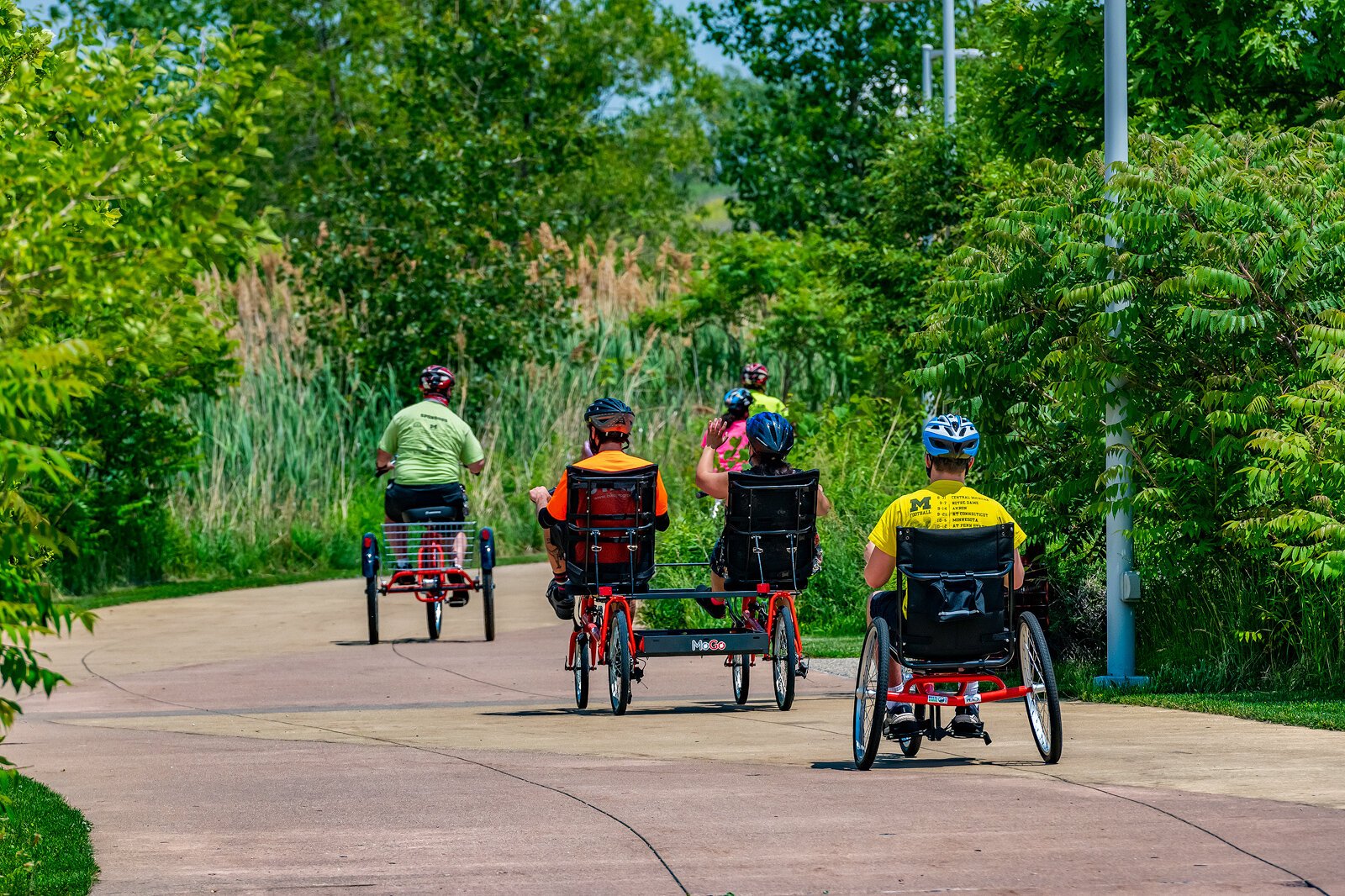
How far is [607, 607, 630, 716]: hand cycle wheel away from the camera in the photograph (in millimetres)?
10375

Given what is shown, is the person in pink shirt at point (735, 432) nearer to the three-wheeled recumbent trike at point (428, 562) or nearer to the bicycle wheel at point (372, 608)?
the three-wheeled recumbent trike at point (428, 562)

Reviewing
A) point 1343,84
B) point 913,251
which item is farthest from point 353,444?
point 1343,84

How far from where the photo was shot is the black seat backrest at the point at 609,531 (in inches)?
423

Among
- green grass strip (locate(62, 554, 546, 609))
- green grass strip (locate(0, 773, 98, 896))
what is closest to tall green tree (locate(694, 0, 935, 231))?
green grass strip (locate(62, 554, 546, 609))

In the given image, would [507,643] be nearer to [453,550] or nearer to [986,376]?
[453,550]

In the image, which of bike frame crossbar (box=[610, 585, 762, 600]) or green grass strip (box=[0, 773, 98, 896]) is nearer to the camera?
green grass strip (box=[0, 773, 98, 896])

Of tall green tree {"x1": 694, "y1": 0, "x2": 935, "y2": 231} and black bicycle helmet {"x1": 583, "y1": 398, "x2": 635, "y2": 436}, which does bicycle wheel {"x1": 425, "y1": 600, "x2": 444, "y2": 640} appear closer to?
black bicycle helmet {"x1": 583, "y1": 398, "x2": 635, "y2": 436}

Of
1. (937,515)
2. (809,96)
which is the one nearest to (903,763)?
(937,515)

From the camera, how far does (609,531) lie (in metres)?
10.8

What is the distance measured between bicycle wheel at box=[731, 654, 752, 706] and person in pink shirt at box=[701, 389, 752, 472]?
5.61ft

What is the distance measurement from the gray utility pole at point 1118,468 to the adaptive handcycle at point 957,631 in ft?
9.12

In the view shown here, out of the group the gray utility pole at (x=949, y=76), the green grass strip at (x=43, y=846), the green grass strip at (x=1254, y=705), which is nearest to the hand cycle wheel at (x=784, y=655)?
the green grass strip at (x=1254, y=705)

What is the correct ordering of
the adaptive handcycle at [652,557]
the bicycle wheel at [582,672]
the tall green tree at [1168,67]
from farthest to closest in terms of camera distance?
the tall green tree at [1168,67] < the bicycle wheel at [582,672] < the adaptive handcycle at [652,557]

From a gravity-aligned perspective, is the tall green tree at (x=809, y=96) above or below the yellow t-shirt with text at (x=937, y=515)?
above
